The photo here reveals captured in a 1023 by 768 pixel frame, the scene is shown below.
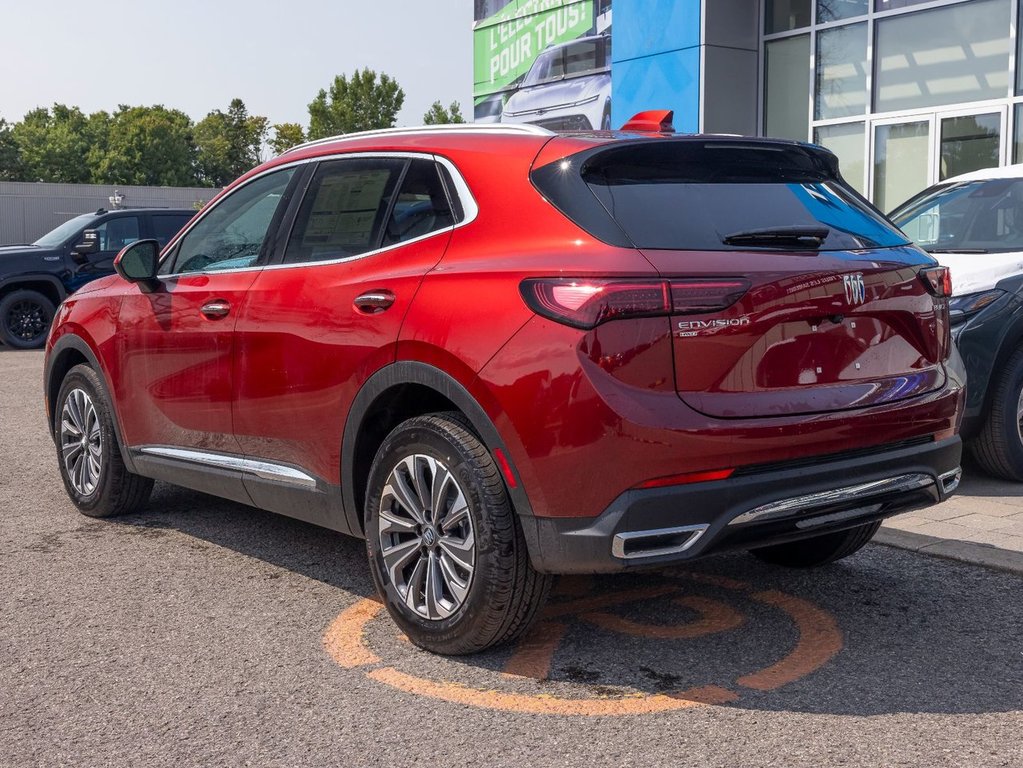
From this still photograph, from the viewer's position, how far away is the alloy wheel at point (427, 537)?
12.7 feet

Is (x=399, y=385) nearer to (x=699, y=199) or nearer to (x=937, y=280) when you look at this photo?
(x=699, y=199)

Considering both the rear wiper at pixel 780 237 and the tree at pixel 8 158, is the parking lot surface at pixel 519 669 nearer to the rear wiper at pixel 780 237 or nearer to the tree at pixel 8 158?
the rear wiper at pixel 780 237

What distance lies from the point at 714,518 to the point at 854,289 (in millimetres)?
892

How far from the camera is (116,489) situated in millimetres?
5988

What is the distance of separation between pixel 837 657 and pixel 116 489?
3.68 metres

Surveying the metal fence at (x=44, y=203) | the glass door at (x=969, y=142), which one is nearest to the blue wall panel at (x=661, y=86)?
the glass door at (x=969, y=142)

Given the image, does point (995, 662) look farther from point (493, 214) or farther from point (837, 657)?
point (493, 214)

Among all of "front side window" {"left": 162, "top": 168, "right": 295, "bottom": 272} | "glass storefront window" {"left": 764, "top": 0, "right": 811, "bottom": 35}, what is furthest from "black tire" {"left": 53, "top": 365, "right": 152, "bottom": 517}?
"glass storefront window" {"left": 764, "top": 0, "right": 811, "bottom": 35}

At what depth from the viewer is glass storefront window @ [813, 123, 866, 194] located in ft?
51.3

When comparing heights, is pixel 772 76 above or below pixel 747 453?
above

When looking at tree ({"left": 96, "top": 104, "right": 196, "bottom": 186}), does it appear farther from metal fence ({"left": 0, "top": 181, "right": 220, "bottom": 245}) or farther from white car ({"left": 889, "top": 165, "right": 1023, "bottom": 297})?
white car ({"left": 889, "top": 165, "right": 1023, "bottom": 297})

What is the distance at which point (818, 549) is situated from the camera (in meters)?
4.93

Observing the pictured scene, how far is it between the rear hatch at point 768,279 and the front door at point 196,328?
6.01 feet

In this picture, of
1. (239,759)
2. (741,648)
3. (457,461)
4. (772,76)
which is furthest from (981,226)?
(772,76)
